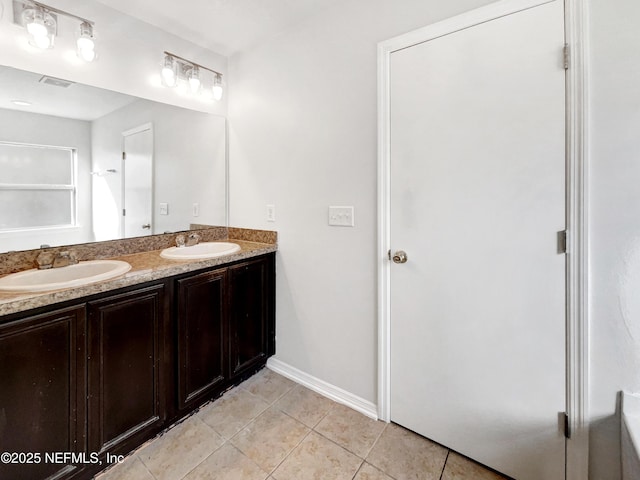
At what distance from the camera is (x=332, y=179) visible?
1.76m

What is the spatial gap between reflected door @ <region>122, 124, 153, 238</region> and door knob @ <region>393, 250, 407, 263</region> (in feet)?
5.31

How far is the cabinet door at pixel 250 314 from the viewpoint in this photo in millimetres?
1863

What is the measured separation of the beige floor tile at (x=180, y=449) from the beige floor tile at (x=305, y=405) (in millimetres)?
412

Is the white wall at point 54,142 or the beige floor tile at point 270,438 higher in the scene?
the white wall at point 54,142

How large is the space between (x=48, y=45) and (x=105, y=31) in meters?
0.34

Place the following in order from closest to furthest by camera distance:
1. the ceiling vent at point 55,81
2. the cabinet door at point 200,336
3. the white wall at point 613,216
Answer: the white wall at point 613,216
the ceiling vent at point 55,81
the cabinet door at point 200,336

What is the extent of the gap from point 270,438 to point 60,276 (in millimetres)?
1354

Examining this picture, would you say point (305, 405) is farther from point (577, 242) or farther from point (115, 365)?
point (577, 242)

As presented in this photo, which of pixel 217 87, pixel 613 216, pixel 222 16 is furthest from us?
pixel 217 87

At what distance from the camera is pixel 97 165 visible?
175 cm

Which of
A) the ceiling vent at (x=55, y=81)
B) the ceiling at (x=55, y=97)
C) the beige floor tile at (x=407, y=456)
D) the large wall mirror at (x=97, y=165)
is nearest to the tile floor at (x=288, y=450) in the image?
the beige floor tile at (x=407, y=456)

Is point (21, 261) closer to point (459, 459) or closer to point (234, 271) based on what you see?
point (234, 271)

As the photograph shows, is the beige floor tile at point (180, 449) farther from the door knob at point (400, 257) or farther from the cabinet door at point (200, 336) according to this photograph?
the door knob at point (400, 257)

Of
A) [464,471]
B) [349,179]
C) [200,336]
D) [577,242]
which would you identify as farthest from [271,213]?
[464,471]
